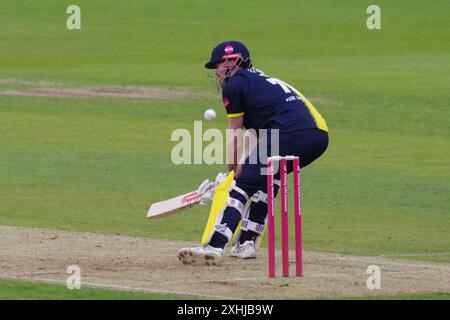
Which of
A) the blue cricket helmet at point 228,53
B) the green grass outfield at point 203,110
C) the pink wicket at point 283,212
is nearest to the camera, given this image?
the pink wicket at point 283,212

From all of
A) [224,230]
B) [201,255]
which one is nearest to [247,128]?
[224,230]

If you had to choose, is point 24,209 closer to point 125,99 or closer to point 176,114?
point 176,114

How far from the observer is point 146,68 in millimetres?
34250

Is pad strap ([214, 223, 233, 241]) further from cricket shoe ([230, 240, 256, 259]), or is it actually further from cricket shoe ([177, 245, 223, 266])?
cricket shoe ([230, 240, 256, 259])

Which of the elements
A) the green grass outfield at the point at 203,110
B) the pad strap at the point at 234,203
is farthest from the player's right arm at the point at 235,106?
the green grass outfield at the point at 203,110

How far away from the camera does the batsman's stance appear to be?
36.0 feet

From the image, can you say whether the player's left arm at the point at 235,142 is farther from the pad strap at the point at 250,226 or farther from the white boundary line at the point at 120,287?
the white boundary line at the point at 120,287

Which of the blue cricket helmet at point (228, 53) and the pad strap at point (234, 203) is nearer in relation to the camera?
the pad strap at point (234, 203)

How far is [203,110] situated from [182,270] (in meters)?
15.7

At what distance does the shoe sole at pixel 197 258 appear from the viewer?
10.9 m

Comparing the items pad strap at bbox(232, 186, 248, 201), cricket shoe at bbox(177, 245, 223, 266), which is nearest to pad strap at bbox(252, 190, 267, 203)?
pad strap at bbox(232, 186, 248, 201)

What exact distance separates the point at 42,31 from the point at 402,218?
29282mm

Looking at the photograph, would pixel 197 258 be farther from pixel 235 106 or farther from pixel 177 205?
pixel 235 106
